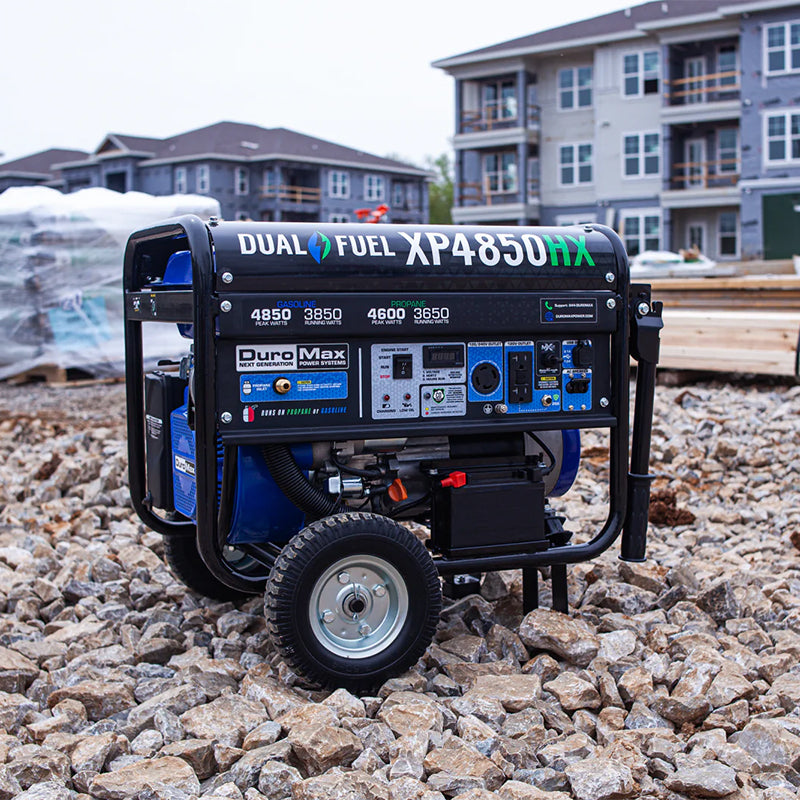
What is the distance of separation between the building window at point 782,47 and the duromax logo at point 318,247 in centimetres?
3421

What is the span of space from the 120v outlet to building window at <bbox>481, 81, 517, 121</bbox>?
38.5m

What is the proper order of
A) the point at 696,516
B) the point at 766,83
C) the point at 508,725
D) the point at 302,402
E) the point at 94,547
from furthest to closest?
the point at 766,83
the point at 696,516
the point at 94,547
the point at 302,402
the point at 508,725

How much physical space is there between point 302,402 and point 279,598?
30.7 inches

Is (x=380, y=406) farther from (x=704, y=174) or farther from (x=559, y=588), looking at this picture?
(x=704, y=174)

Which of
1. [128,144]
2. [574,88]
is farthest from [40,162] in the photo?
[574,88]

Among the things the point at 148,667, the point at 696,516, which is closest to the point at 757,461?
the point at 696,516

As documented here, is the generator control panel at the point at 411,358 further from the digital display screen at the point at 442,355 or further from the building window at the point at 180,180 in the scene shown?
the building window at the point at 180,180

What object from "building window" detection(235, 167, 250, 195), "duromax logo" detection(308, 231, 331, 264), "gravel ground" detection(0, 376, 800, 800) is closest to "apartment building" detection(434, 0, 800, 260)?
"building window" detection(235, 167, 250, 195)

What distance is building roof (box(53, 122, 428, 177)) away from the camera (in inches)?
1983

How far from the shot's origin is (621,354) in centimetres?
479

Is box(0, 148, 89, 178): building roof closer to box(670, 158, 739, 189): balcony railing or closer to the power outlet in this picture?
box(670, 158, 739, 189): balcony railing

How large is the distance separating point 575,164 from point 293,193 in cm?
1559

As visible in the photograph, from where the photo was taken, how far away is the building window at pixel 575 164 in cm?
4062

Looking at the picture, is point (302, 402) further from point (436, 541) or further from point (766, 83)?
point (766, 83)
